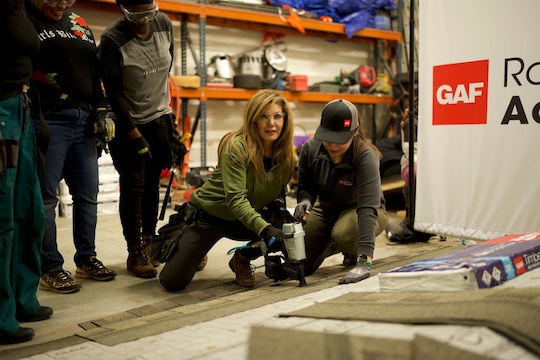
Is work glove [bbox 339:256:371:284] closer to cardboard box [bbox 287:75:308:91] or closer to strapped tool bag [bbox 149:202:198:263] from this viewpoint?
strapped tool bag [bbox 149:202:198:263]

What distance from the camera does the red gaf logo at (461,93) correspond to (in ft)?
10.0

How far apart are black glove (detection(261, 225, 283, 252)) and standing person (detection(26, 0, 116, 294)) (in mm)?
939

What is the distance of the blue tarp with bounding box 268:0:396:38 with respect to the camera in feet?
22.1

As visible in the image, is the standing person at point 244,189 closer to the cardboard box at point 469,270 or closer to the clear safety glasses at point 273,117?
the clear safety glasses at point 273,117

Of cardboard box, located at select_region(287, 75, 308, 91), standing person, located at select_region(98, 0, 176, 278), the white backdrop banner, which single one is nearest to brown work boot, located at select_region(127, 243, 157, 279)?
standing person, located at select_region(98, 0, 176, 278)

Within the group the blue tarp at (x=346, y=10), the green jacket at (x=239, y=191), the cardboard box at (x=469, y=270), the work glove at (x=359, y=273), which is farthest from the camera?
the blue tarp at (x=346, y=10)

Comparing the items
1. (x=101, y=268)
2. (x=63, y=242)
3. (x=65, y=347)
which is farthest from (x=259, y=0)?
(x=65, y=347)

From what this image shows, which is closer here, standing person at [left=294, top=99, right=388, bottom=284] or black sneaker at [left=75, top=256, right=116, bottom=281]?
standing person at [left=294, top=99, right=388, bottom=284]

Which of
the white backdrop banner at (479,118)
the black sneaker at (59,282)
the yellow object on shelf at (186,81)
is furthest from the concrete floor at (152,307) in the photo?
the yellow object on shelf at (186,81)

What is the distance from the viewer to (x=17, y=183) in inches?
81.6

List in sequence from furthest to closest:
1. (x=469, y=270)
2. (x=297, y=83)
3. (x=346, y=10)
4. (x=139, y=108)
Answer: (x=346, y=10), (x=297, y=83), (x=139, y=108), (x=469, y=270)

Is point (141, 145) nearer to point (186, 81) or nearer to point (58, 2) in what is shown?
point (58, 2)

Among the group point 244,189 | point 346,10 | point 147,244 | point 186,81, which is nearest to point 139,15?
point 244,189

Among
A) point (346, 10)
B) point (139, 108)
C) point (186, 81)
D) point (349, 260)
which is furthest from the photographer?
point (346, 10)
